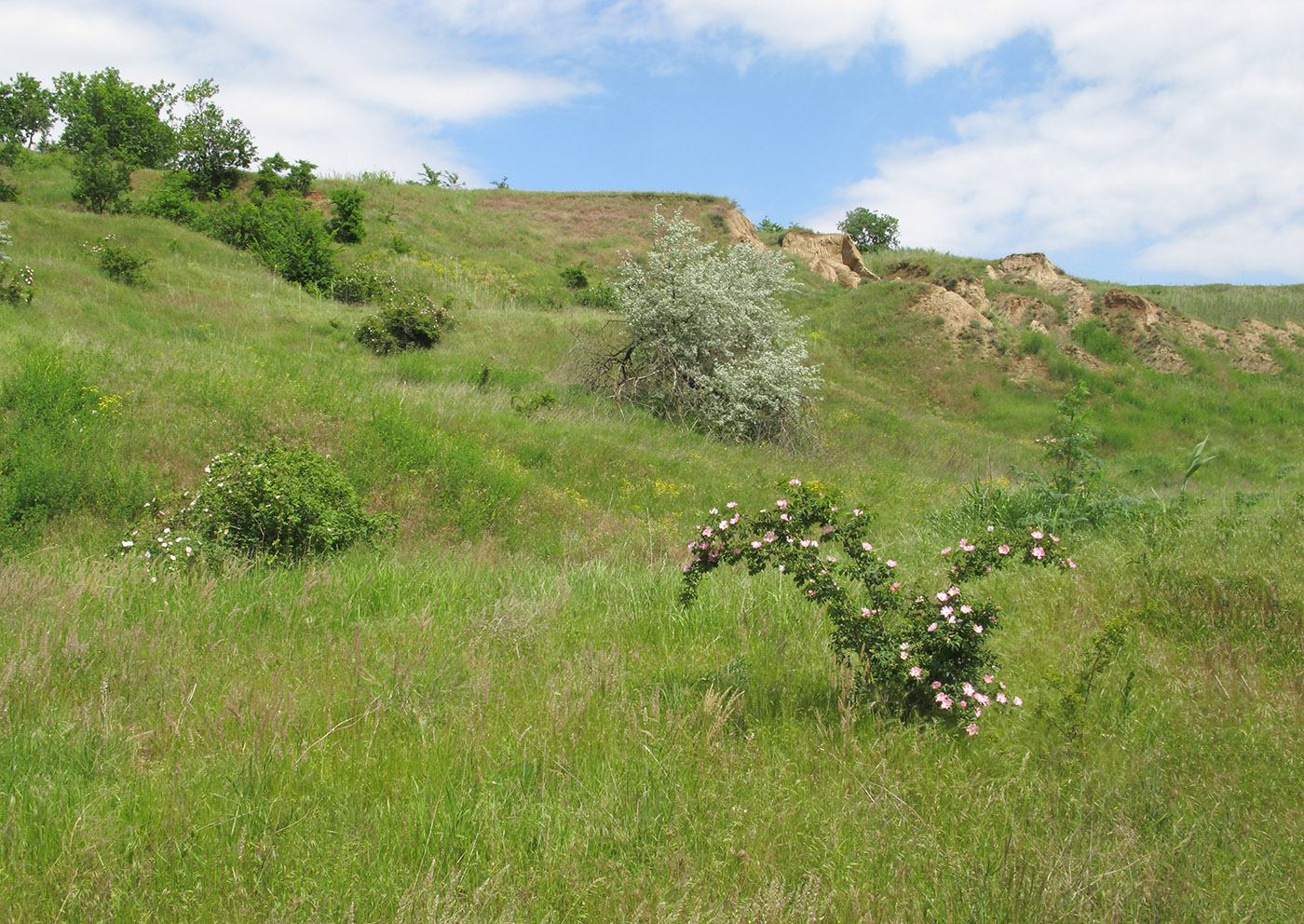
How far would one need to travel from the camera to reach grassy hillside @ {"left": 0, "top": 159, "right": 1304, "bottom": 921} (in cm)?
228

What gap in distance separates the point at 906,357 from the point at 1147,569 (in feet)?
80.5

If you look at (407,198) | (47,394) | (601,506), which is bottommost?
(601,506)

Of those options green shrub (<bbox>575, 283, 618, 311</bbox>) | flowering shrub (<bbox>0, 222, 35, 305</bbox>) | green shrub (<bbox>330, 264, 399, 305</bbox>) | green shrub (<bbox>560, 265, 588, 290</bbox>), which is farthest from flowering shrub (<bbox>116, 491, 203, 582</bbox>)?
green shrub (<bbox>560, 265, 588, 290</bbox>)

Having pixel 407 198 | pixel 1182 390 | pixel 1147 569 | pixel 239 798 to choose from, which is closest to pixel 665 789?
pixel 239 798

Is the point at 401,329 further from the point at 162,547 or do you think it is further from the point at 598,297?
the point at 162,547

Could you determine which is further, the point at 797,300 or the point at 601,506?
the point at 797,300

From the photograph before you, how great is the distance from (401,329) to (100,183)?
1585cm

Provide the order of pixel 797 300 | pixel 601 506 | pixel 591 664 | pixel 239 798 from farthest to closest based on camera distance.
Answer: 1. pixel 797 300
2. pixel 601 506
3. pixel 591 664
4. pixel 239 798

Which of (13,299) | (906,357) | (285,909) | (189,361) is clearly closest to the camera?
(285,909)

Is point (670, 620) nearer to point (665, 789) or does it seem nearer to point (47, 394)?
point (665, 789)

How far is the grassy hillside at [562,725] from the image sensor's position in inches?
89.7

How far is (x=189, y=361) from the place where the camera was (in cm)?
1144

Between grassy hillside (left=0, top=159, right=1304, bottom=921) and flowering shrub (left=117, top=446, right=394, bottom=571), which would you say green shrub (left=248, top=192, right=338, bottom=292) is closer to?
grassy hillside (left=0, top=159, right=1304, bottom=921)

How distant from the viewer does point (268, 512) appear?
6.70m
